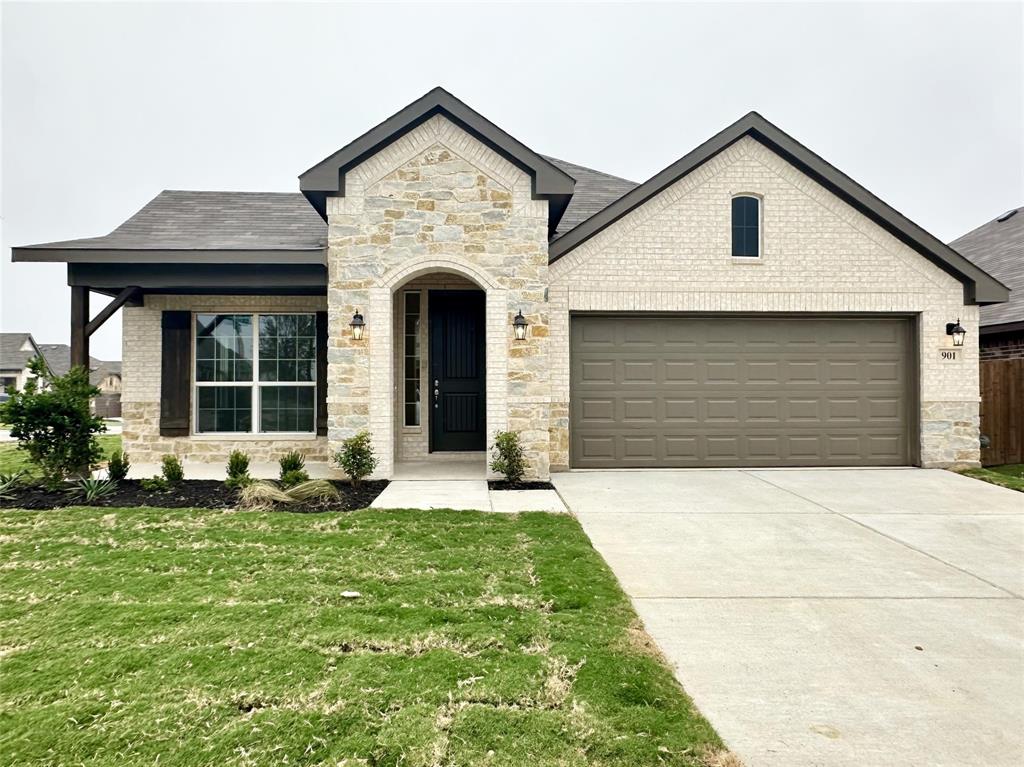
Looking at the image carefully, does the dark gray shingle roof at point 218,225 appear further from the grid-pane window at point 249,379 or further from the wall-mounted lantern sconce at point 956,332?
the wall-mounted lantern sconce at point 956,332

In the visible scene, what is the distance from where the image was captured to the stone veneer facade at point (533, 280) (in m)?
7.57

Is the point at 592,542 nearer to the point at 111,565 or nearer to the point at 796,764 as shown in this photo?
the point at 796,764

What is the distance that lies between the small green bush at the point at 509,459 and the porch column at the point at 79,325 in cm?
617

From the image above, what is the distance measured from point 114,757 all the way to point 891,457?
1042cm

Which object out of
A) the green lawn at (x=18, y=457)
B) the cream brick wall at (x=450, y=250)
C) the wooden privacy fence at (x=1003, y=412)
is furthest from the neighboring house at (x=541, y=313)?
the green lawn at (x=18, y=457)

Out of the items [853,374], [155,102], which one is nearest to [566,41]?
[155,102]

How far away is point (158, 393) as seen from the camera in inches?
364

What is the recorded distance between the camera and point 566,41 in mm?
24891

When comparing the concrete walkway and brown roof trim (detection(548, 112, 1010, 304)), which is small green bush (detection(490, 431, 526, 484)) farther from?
brown roof trim (detection(548, 112, 1010, 304))

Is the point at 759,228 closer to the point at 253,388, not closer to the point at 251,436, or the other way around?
the point at 253,388

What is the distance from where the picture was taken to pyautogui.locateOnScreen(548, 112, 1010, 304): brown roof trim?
8.42 m

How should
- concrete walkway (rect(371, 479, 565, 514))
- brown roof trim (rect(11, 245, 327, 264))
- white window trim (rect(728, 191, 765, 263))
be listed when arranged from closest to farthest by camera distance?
concrete walkway (rect(371, 479, 565, 514)), brown roof trim (rect(11, 245, 327, 264)), white window trim (rect(728, 191, 765, 263))

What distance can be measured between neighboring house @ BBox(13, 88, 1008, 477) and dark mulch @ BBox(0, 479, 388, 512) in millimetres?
1093

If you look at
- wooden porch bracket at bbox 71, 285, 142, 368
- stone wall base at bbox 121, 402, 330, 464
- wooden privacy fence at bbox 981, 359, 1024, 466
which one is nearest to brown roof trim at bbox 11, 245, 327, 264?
wooden porch bracket at bbox 71, 285, 142, 368
